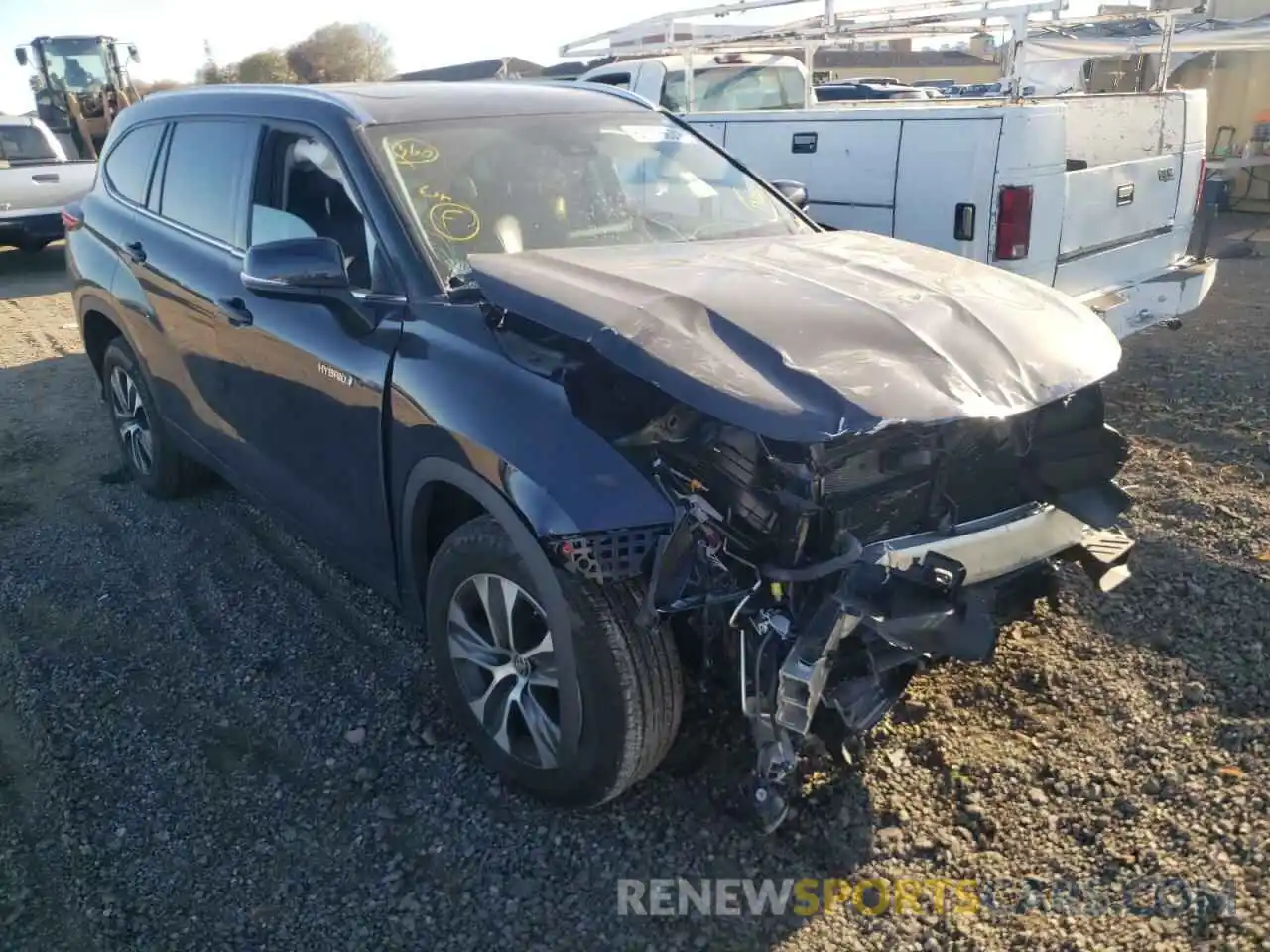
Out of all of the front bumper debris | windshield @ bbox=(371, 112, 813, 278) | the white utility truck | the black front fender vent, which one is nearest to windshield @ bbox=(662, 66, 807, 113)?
the white utility truck

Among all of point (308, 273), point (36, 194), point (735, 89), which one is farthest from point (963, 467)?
point (36, 194)

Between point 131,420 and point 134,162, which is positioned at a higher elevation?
point 134,162

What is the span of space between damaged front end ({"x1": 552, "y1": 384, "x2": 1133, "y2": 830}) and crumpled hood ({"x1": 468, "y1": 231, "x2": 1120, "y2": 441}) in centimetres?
13

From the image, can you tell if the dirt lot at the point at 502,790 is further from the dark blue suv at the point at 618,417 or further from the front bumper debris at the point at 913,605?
the front bumper debris at the point at 913,605

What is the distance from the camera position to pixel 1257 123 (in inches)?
559

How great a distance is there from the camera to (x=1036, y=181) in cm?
519

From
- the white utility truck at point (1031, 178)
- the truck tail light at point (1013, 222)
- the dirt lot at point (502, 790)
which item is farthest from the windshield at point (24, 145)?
the truck tail light at point (1013, 222)

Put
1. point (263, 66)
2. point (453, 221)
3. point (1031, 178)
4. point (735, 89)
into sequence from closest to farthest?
point (453, 221), point (1031, 178), point (735, 89), point (263, 66)

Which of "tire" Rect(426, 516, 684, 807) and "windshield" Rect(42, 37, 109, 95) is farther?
"windshield" Rect(42, 37, 109, 95)

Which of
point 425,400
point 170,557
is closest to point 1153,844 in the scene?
point 425,400

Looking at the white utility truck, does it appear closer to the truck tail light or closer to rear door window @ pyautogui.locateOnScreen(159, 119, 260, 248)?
the truck tail light

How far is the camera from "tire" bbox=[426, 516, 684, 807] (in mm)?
2592

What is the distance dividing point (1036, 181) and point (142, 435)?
4683 millimetres

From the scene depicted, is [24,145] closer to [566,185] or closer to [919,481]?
[566,185]
